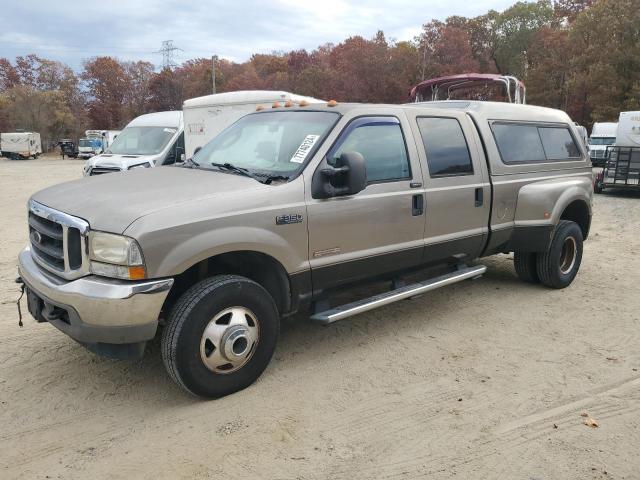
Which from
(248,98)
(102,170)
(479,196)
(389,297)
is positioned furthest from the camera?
(102,170)

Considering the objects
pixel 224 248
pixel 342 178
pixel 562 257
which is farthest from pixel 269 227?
pixel 562 257

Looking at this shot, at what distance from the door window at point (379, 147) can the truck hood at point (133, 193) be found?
875 mm

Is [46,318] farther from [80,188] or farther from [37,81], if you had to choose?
[37,81]

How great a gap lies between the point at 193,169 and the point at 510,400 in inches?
116

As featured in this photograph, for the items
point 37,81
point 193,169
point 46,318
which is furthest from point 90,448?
point 37,81

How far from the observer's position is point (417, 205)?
4.52m

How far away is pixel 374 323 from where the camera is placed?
499cm

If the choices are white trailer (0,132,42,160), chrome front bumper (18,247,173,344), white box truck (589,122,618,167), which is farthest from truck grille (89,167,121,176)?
white trailer (0,132,42,160)

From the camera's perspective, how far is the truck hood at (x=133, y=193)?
320cm

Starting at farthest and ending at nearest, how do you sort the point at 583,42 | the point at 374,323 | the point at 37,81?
the point at 37,81 < the point at 583,42 < the point at 374,323

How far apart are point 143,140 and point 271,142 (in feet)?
31.0

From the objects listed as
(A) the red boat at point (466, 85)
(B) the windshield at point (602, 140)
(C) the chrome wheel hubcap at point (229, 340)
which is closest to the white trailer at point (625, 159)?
(A) the red boat at point (466, 85)

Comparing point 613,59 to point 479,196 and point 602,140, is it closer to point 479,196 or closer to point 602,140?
point 602,140

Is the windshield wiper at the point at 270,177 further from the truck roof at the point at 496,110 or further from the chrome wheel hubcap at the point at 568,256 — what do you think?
the chrome wheel hubcap at the point at 568,256
